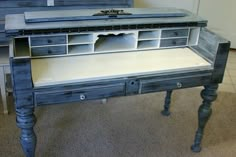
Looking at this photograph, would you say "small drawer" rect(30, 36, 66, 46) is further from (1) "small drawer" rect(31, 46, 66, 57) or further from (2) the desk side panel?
(2) the desk side panel

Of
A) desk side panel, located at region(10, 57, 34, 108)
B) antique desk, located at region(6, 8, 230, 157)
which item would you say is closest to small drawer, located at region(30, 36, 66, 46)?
antique desk, located at region(6, 8, 230, 157)

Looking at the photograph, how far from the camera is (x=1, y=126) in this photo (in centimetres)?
205

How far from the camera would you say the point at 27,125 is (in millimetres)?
1360

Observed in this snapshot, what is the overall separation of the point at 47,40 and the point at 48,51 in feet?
0.20

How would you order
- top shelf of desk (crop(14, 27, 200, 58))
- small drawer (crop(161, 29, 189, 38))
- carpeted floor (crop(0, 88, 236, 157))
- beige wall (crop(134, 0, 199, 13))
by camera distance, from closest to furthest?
top shelf of desk (crop(14, 27, 200, 58)) < small drawer (crop(161, 29, 189, 38)) < carpeted floor (crop(0, 88, 236, 157)) < beige wall (crop(134, 0, 199, 13))

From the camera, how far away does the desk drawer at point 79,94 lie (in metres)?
1.33

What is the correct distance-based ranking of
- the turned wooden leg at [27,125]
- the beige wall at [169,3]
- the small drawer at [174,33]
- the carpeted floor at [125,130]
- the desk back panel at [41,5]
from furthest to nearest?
the beige wall at [169,3] < the desk back panel at [41,5] < the carpeted floor at [125,130] < the small drawer at [174,33] < the turned wooden leg at [27,125]

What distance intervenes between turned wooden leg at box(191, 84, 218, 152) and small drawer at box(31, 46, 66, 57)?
807 mm

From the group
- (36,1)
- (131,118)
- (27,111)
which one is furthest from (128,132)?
(36,1)

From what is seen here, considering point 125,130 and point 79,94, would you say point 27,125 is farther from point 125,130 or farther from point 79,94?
point 125,130

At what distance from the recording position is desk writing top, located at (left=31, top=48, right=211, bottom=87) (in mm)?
1355

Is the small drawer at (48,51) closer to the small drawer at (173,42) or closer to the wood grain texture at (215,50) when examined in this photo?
the small drawer at (173,42)

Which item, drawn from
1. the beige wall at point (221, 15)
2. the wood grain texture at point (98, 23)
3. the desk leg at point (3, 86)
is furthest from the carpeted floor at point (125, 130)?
the beige wall at point (221, 15)

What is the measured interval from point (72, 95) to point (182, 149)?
35.8 inches
